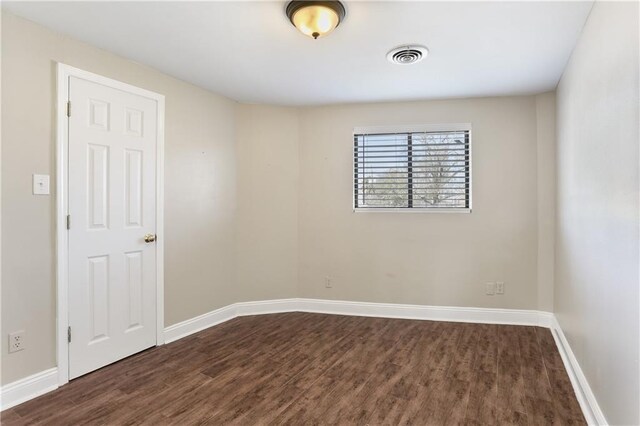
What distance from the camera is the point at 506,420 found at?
81.5 inches

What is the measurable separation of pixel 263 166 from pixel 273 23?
2.05 m

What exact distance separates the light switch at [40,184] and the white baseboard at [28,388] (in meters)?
1.18

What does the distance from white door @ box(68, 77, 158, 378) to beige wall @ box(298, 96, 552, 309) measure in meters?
1.77

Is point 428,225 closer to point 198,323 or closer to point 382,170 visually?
point 382,170

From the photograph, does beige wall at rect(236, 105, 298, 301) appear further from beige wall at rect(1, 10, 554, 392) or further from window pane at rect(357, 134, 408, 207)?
window pane at rect(357, 134, 408, 207)

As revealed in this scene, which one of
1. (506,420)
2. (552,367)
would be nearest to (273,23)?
(506,420)

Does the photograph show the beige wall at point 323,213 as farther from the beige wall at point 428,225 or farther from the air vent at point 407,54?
the air vent at point 407,54

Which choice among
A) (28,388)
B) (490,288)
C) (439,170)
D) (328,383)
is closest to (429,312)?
(490,288)

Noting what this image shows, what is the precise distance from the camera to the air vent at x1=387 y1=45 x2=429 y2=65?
8.67 ft

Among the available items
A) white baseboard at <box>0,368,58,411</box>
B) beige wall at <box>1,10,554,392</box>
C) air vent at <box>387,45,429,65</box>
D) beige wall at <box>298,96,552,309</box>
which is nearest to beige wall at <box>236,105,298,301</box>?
beige wall at <box>1,10,554,392</box>

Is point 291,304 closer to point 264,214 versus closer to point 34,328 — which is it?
point 264,214

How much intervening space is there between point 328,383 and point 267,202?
89.4 inches

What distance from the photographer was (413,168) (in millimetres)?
4020

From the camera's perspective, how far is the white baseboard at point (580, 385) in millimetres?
1987
